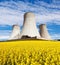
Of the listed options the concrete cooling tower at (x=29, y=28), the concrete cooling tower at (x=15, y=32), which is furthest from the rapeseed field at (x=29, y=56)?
the concrete cooling tower at (x=15, y=32)

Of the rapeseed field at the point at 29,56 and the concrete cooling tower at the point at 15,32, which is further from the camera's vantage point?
the concrete cooling tower at the point at 15,32

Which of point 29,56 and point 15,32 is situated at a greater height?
point 15,32

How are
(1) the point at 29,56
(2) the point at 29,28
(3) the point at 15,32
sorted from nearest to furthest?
1. (1) the point at 29,56
2. (2) the point at 29,28
3. (3) the point at 15,32

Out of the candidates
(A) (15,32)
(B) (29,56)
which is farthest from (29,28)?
(B) (29,56)

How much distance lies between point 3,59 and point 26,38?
3629 inches

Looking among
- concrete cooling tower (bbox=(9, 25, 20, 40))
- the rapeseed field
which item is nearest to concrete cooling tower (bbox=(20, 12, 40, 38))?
concrete cooling tower (bbox=(9, 25, 20, 40))

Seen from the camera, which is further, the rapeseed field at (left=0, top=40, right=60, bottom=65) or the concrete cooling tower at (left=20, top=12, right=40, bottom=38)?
the concrete cooling tower at (left=20, top=12, right=40, bottom=38)

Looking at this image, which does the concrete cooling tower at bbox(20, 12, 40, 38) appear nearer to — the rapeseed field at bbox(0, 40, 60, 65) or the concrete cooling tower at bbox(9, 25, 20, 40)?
the concrete cooling tower at bbox(9, 25, 20, 40)

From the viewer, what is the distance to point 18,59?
12.1 meters

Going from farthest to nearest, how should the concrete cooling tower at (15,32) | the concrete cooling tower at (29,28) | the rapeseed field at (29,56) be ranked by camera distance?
the concrete cooling tower at (15,32) < the concrete cooling tower at (29,28) < the rapeseed field at (29,56)

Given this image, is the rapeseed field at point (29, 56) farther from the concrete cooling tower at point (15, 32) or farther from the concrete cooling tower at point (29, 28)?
the concrete cooling tower at point (15, 32)

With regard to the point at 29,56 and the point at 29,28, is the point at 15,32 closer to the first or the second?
the point at 29,28

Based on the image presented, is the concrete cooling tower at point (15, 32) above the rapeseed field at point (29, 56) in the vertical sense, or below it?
above

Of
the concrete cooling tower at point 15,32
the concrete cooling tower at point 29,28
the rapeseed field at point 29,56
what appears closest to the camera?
the rapeseed field at point 29,56
